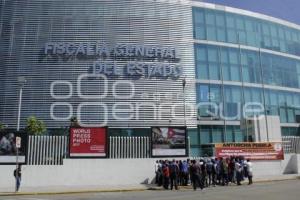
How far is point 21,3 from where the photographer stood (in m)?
51.2

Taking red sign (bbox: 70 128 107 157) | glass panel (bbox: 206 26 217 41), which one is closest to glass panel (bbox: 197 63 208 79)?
glass panel (bbox: 206 26 217 41)

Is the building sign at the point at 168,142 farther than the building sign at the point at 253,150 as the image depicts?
No

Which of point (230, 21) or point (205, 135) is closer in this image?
point (205, 135)

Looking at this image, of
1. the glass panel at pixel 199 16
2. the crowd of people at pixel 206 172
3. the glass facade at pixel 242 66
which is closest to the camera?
the crowd of people at pixel 206 172

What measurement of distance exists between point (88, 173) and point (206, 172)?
7.49 m

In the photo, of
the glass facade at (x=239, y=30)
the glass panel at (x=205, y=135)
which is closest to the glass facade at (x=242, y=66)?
the glass facade at (x=239, y=30)

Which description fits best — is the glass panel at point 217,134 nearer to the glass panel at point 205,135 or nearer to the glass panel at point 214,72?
the glass panel at point 205,135

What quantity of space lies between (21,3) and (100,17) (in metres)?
9.79

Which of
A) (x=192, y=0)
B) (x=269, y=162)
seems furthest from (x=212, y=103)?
(x=269, y=162)

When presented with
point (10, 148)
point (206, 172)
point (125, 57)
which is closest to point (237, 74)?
point (125, 57)

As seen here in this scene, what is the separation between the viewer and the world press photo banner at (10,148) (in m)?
26.1

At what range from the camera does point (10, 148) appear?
26.2 m

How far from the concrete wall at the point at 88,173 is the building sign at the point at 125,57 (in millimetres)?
23201

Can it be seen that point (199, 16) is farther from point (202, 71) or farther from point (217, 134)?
point (217, 134)
